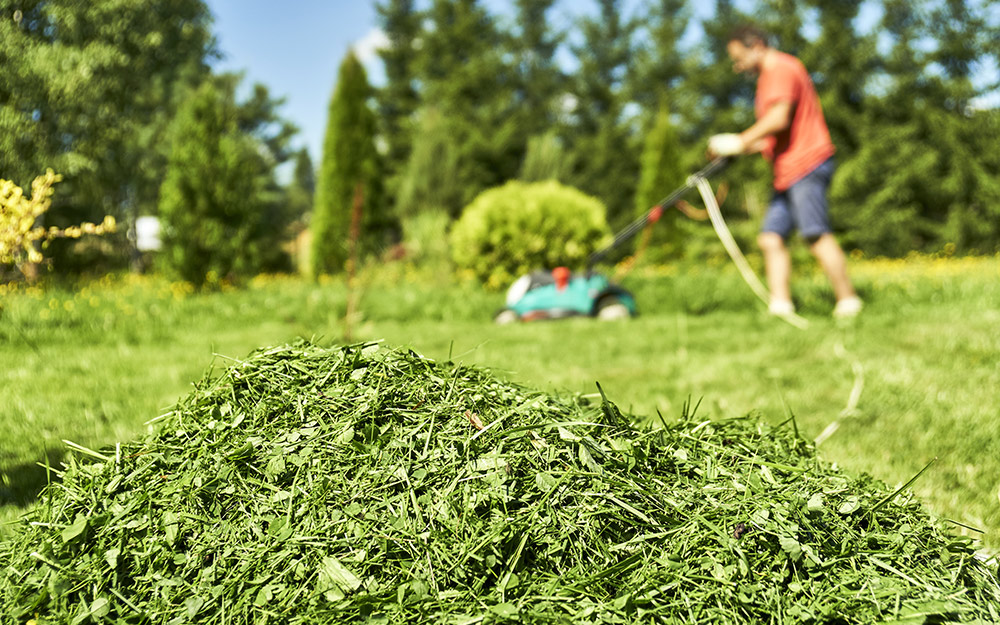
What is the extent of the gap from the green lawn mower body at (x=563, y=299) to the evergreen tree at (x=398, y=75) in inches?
619

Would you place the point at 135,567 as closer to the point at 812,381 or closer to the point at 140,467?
the point at 140,467

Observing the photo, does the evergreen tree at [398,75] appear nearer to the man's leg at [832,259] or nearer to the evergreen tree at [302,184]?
the evergreen tree at [302,184]

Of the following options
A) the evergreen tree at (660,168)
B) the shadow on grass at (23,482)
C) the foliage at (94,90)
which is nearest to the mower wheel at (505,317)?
the foliage at (94,90)

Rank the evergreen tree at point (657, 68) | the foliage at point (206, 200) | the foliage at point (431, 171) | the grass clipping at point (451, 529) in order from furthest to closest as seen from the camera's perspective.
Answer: the evergreen tree at point (657, 68)
the foliage at point (431, 171)
the foliage at point (206, 200)
the grass clipping at point (451, 529)

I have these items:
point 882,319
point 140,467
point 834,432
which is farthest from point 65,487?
point 882,319

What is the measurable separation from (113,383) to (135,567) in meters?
2.02

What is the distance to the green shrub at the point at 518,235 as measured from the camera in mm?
7902

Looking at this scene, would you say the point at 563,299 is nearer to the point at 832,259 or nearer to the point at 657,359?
the point at 657,359

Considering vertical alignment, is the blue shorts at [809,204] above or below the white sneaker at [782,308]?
above

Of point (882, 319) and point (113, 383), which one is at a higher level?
point (113, 383)

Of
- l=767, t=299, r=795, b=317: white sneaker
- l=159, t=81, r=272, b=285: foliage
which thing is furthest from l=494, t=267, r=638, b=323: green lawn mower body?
l=159, t=81, r=272, b=285: foliage

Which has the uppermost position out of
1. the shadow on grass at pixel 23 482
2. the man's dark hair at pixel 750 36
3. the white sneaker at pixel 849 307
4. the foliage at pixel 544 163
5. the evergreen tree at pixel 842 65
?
the evergreen tree at pixel 842 65

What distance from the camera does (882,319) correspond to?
4469 millimetres

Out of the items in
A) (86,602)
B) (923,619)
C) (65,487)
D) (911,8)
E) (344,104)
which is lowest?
(923,619)
